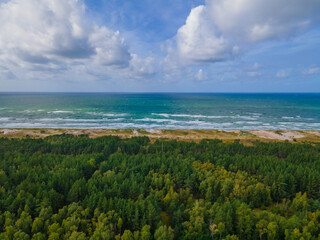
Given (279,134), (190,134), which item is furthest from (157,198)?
(279,134)

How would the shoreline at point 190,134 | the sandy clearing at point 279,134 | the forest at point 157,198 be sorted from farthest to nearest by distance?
the sandy clearing at point 279,134 < the shoreline at point 190,134 < the forest at point 157,198

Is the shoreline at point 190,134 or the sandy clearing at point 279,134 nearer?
the shoreline at point 190,134

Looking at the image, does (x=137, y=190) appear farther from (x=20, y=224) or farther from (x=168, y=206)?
(x=20, y=224)

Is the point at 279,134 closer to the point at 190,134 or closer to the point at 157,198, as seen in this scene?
the point at 190,134

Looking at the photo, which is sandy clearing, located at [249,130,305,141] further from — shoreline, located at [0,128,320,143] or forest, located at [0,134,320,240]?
forest, located at [0,134,320,240]

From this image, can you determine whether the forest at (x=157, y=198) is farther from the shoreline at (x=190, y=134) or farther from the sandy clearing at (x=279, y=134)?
the sandy clearing at (x=279, y=134)

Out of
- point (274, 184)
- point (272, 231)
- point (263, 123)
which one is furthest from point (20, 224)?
point (263, 123)

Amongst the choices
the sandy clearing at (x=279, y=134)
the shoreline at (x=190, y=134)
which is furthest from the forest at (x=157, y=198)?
the sandy clearing at (x=279, y=134)

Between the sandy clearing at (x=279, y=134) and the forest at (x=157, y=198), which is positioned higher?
the forest at (x=157, y=198)
